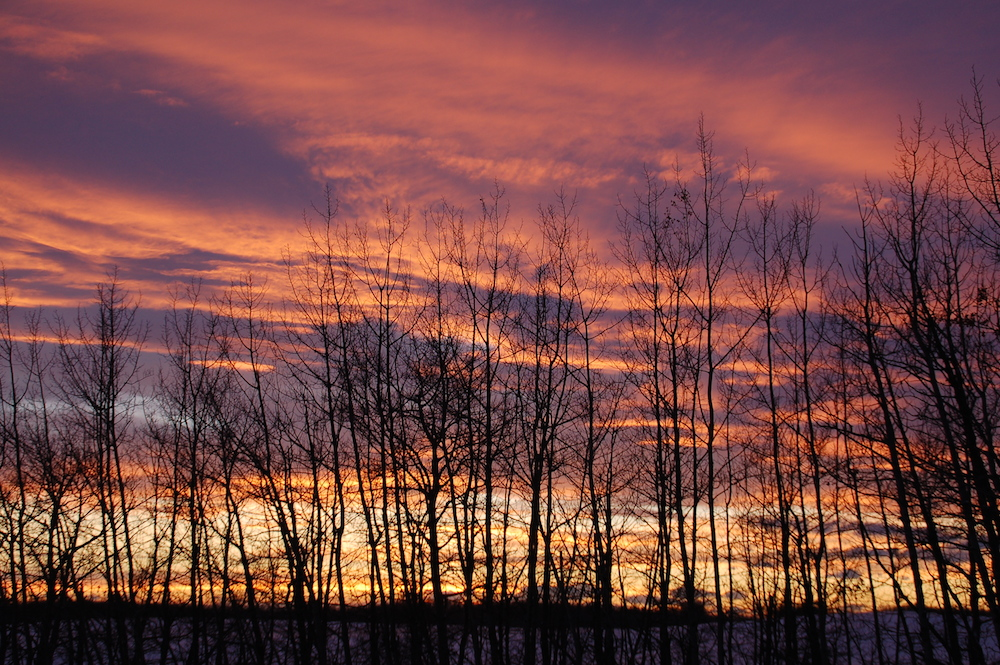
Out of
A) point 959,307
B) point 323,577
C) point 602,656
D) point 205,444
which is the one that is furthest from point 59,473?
point 959,307

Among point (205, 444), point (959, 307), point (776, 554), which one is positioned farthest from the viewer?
point (776, 554)

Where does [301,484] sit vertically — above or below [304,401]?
below

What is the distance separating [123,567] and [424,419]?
51.0 feet

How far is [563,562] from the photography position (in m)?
22.0

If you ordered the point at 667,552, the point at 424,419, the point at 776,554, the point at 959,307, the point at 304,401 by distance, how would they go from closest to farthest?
the point at 959,307 → the point at 424,419 → the point at 667,552 → the point at 304,401 → the point at 776,554

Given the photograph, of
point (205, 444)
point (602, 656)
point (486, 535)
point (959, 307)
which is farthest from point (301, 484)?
point (959, 307)

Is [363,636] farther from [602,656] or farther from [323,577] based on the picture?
[602,656]

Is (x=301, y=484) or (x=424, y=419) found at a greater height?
(x=424, y=419)

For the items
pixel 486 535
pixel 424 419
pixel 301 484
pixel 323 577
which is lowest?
pixel 323 577

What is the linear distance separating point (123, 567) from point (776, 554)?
1009 inches

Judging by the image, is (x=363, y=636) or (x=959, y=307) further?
(x=363, y=636)

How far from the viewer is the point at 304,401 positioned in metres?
21.0

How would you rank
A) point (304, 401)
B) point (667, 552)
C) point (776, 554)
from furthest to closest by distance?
point (776, 554) < point (304, 401) < point (667, 552)

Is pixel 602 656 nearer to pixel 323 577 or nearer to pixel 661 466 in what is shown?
pixel 661 466
